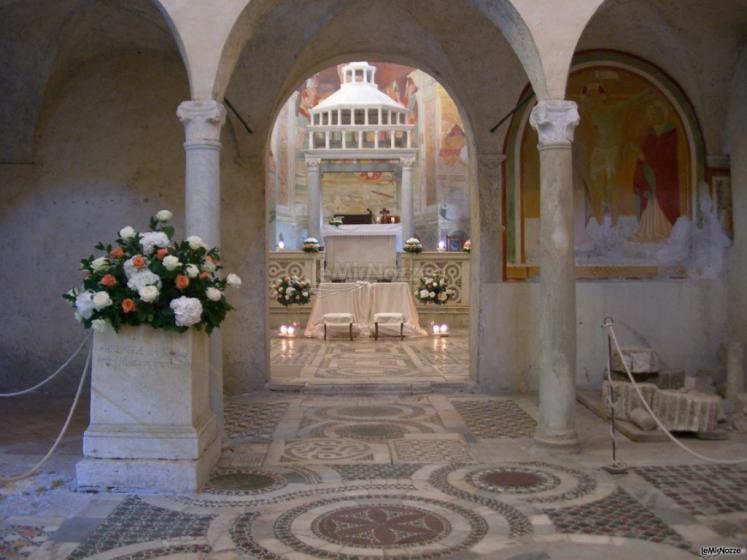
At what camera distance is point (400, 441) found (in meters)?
7.30

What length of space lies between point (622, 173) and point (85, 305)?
7.67 meters

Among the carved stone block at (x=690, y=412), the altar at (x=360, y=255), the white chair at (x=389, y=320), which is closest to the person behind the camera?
the carved stone block at (x=690, y=412)

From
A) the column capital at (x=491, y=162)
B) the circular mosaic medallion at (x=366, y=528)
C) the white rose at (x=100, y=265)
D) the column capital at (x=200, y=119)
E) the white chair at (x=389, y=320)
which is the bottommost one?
the circular mosaic medallion at (x=366, y=528)

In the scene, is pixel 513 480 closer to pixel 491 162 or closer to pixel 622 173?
pixel 491 162

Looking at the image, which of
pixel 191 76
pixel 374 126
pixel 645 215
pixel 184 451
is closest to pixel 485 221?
pixel 645 215

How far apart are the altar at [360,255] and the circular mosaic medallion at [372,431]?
10.4m

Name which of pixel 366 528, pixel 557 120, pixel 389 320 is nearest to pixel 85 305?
pixel 366 528

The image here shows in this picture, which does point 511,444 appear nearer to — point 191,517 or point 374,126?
point 191,517

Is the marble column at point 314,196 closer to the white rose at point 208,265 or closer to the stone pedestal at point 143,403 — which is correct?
the white rose at point 208,265

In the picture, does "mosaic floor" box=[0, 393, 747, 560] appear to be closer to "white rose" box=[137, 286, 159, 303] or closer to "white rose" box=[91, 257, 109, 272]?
"white rose" box=[137, 286, 159, 303]

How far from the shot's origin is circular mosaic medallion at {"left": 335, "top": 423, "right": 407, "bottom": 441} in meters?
7.49

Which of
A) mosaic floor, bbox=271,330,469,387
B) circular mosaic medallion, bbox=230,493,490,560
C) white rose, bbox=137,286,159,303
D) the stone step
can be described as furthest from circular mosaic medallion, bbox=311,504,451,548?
mosaic floor, bbox=271,330,469,387

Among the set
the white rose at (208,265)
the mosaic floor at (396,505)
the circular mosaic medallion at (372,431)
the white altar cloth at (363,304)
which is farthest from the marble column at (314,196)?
the white rose at (208,265)

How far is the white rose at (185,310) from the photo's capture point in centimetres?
554
